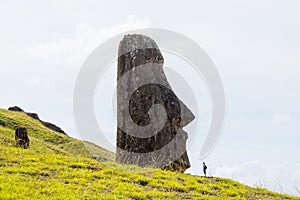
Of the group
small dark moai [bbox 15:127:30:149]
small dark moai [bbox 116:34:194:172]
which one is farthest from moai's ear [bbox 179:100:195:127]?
small dark moai [bbox 15:127:30:149]

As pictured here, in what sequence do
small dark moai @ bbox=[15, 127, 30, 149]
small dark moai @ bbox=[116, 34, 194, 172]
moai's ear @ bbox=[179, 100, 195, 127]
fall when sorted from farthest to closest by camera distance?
moai's ear @ bbox=[179, 100, 195, 127] < small dark moai @ bbox=[15, 127, 30, 149] < small dark moai @ bbox=[116, 34, 194, 172]

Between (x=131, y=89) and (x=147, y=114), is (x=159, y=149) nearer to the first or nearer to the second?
(x=147, y=114)

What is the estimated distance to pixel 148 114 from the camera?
81.8 feet

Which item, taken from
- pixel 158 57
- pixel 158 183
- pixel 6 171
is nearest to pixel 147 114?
pixel 158 57

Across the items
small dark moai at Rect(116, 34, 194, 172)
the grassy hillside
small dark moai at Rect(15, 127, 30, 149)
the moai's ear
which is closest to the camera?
the grassy hillside

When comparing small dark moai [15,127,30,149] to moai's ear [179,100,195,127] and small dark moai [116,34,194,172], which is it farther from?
moai's ear [179,100,195,127]

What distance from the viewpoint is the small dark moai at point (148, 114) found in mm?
24188

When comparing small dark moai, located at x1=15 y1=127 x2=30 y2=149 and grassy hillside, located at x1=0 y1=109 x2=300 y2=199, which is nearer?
grassy hillside, located at x1=0 y1=109 x2=300 y2=199

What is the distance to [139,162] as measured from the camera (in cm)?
2378

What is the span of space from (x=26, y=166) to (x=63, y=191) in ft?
14.4

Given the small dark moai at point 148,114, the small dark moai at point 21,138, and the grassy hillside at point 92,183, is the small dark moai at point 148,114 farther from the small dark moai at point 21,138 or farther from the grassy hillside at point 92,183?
the small dark moai at point 21,138

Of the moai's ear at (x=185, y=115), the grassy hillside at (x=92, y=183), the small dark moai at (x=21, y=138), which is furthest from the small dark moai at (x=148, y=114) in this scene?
the small dark moai at (x=21, y=138)

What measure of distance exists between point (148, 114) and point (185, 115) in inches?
114

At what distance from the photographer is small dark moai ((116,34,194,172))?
24.2m
